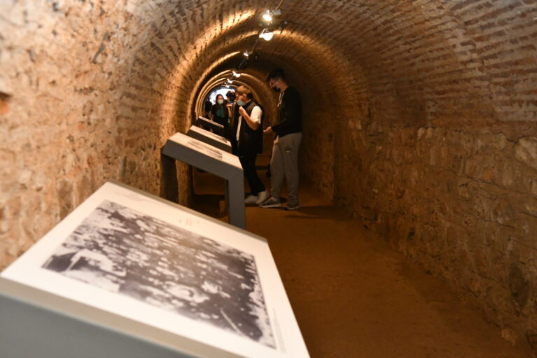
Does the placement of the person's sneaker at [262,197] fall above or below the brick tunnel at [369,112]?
below

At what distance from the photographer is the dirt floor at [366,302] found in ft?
13.1

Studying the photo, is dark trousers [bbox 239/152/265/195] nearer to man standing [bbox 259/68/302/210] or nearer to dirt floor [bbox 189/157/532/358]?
man standing [bbox 259/68/302/210]

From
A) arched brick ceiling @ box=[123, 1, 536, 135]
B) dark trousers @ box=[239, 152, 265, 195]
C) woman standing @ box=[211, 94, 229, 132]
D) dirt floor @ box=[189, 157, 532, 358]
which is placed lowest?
dirt floor @ box=[189, 157, 532, 358]

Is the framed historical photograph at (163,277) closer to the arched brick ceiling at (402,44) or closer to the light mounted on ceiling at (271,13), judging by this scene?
the arched brick ceiling at (402,44)

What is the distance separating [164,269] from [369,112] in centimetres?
568

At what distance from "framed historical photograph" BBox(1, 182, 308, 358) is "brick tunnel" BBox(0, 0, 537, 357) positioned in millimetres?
248

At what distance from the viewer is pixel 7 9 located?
1.57m

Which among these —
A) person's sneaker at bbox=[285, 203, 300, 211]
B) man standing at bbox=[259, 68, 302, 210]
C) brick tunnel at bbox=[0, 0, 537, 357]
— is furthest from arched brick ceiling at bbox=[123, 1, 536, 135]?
person's sneaker at bbox=[285, 203, 300, 211]

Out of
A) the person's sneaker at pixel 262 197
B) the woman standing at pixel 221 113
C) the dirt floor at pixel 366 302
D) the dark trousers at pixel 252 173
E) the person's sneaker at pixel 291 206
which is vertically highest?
the woman standing at pixel 221 113

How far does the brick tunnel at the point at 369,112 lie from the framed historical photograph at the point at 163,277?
248 mm

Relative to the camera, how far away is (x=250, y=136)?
9.40 m

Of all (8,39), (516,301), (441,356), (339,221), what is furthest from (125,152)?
(339,221)

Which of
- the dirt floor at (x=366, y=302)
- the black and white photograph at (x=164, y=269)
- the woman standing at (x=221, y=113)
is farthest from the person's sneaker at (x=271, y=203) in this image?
the woman standing at (x=221, y=113)

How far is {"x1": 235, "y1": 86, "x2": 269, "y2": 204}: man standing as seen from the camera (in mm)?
9031
